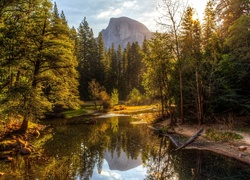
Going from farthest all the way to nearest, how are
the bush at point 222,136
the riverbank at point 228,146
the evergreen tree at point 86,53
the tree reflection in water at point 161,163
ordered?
1. the evergreen tree at point 86,53
2. the bush at point 222,136
3. the riverbank at point 228,146
4. the tree reflection in water at point 161,163

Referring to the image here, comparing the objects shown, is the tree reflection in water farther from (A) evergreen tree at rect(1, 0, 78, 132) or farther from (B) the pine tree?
(A) evergreen tree at rect(1, 0, 78, 132)

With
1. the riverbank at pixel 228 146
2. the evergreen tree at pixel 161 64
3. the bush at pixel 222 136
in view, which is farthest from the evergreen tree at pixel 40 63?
the bush at pixel 222 136

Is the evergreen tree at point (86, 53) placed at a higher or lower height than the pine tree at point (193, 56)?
higher

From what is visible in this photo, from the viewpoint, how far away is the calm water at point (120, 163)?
11477 millimetres

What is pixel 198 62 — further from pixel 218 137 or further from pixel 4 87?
pixel 4 87

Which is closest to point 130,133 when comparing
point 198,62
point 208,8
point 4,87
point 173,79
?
point 173,79

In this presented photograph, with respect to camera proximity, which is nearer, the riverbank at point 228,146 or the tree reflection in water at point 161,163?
the tree reflection in water at point 161,163

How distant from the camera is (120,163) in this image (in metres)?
14.5

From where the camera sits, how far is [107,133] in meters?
23.9

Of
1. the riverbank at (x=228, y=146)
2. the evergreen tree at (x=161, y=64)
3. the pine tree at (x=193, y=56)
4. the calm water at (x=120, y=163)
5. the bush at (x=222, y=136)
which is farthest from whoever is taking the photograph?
the evergreen tree at (x=161, y=64)

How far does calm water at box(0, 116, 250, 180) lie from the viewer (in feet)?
37.7

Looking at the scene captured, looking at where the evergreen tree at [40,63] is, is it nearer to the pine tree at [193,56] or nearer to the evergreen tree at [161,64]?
the evergreen tree at [161,64]

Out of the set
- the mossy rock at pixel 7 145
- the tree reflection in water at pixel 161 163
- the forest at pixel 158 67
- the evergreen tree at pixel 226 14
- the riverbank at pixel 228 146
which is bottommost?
the tree reflection in water at pixel 161 163

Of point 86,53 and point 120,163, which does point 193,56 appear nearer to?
point 120,163
